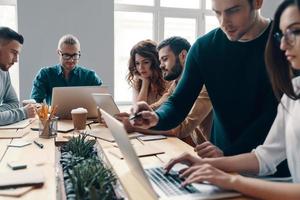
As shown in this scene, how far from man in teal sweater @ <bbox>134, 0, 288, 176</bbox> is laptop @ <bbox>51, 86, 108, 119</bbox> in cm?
87

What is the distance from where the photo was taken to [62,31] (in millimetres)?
4488

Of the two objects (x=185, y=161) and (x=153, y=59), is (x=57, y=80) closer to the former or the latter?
(x=153, y=59)

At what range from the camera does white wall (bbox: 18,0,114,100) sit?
172 inches

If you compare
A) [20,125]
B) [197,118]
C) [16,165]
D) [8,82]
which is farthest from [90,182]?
[8,82]

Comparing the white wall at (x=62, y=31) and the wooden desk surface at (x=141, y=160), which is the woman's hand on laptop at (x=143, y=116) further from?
the white wall at (x=62, y=31)

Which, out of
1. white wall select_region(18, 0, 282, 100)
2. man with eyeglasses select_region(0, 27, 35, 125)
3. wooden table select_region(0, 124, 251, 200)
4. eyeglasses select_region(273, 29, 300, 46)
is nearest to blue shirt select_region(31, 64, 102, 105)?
man with eyeglasses select_region(0, 27, 35, 125)

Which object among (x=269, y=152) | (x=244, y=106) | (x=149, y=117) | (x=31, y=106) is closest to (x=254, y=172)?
(x=269, y=152)

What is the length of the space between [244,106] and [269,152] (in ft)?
1.19

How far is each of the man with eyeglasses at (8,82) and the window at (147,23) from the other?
2.25m

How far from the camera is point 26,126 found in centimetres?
214

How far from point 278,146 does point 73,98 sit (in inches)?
60.4

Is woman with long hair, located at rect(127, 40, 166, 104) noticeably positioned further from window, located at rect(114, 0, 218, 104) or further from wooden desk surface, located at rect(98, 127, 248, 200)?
Result: window, located at rect(114, 0, 218, 104)

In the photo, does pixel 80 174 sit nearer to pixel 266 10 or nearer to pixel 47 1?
pixel 47 1

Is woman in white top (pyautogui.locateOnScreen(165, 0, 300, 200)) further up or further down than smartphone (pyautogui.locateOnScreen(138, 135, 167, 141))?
further up
